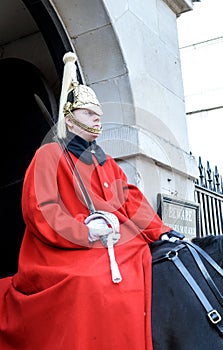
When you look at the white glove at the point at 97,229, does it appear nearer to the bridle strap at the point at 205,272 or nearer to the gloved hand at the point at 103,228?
the gloved hand at the point at 103,228

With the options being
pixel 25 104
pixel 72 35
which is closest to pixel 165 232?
pixel 72 35

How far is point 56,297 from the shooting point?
225 cm

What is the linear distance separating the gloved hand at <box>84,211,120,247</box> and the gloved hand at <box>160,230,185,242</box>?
0.29 meters

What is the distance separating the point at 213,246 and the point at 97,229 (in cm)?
55

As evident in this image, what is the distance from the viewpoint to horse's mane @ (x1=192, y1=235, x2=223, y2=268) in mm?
2369

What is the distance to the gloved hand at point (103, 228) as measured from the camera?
2262 mm

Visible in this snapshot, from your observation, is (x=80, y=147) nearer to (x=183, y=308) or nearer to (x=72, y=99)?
(x=72, y=99)

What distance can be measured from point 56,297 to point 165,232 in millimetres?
675

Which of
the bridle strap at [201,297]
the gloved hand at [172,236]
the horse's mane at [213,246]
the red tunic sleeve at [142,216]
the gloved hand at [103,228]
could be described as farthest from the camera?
the red tunic sleeve at [142,216]

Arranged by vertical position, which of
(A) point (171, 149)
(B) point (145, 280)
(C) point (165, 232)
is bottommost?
(B) point (145, 280)

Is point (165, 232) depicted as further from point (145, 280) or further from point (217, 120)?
point (217, 120)

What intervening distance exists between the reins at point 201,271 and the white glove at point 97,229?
0.28 metres

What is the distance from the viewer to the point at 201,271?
2252 millimetres

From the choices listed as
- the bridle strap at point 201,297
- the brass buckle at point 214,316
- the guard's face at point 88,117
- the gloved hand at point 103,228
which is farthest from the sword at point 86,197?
the brass buckle at point 214,316
